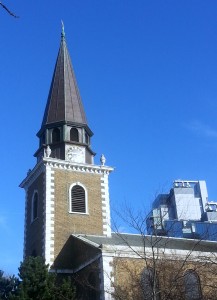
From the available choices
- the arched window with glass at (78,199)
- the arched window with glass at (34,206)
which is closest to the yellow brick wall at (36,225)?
Result: the arched window with glass at (34,206)

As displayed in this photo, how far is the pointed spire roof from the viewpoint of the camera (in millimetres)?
32688

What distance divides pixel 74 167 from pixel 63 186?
1.62 metres

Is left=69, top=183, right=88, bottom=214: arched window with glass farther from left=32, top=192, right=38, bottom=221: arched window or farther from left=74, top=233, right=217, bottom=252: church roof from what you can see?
left=32, top=192, right=38, bottom=221: arched window

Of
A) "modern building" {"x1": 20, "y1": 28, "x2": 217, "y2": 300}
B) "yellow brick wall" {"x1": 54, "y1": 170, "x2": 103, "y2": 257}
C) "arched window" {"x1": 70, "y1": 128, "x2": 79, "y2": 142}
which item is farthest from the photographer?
"arched window" {"x1": 70, "y1": 128, "x2": 79, "y2": 142}

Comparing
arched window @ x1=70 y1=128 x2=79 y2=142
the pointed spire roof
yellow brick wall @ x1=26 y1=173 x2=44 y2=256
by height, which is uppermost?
the pointed spire roof

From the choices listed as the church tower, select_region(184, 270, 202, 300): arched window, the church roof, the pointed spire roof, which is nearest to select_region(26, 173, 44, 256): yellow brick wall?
the church tower

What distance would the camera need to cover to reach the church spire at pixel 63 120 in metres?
31.4

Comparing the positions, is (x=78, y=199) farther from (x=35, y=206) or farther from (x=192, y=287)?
(x=192, y=287)

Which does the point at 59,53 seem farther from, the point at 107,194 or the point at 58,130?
the point at 107,194

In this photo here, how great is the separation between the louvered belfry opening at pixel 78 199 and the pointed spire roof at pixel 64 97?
5069 millimetres

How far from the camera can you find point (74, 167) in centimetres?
3030

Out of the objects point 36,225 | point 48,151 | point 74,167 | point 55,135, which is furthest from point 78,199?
point 55,135

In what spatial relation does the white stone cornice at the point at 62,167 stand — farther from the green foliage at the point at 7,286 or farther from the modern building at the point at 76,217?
the green foliage at the point at 7,286

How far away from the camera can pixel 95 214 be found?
96.0 ft
